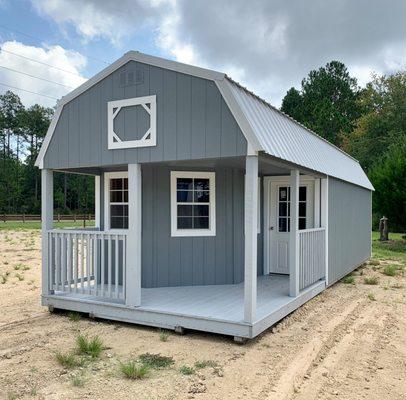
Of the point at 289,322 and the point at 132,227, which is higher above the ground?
the point at 132,227

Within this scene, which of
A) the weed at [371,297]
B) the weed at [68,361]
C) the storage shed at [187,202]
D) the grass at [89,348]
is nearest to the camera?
the weed at [68,361]

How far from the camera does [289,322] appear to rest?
18.4 feet

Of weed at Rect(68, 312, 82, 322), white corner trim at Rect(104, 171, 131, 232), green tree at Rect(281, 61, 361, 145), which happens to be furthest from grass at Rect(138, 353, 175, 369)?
green tree at Rect(281, 61, 361, 145)

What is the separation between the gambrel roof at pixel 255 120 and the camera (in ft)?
15.5

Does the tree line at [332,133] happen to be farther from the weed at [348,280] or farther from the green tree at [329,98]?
the weed at [348,280]

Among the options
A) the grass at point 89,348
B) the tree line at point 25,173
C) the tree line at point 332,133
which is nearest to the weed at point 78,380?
the grass at point 89,348

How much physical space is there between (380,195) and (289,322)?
14050 mm

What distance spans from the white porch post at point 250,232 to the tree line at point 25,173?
44.5m

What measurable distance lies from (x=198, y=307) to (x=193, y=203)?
2.03 metres

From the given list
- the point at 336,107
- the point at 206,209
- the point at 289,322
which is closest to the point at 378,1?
the point at 206,209

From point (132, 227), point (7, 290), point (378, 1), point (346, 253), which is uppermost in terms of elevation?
point (378, 1)

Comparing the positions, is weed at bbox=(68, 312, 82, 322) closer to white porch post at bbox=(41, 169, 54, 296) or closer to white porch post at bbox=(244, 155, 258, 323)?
white porch post at bbox=(41, 169, 54, 296)

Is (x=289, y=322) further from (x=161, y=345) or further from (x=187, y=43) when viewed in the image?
(x=187, y=43)

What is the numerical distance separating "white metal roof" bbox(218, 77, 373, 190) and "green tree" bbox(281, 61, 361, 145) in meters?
29.2
